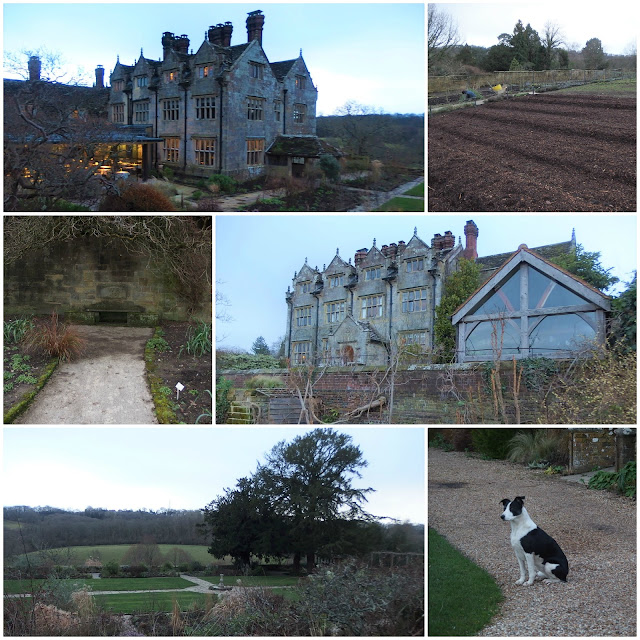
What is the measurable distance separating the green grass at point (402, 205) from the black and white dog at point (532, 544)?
2.37m

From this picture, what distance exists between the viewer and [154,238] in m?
5.49

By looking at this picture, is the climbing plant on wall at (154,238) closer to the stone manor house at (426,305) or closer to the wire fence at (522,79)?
the stone manor house at (426,305)

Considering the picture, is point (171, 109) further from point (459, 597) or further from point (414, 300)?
point (459, 597)

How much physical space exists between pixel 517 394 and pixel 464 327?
681 millimetres

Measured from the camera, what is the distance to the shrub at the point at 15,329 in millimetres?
5059

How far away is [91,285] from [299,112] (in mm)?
2526

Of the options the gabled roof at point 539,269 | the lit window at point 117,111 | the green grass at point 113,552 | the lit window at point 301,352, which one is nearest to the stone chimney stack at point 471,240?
the gabled roof at point 539,269

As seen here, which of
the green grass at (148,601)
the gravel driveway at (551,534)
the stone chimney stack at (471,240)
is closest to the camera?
the gravel driveway at (551,534)

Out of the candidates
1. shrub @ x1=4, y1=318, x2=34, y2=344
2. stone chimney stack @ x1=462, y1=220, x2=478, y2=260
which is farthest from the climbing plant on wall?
stone chimney stack @ x1=462, y1=220, x2=478, y2=260

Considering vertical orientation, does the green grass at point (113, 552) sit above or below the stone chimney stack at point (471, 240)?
below

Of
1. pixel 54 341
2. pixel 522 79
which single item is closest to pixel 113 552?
pixel 54 341

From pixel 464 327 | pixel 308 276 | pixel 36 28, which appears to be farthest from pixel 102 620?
pixel 36 28

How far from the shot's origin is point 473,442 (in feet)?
16.5

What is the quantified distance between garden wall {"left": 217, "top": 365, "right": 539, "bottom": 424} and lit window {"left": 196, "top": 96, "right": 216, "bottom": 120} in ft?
7.03
